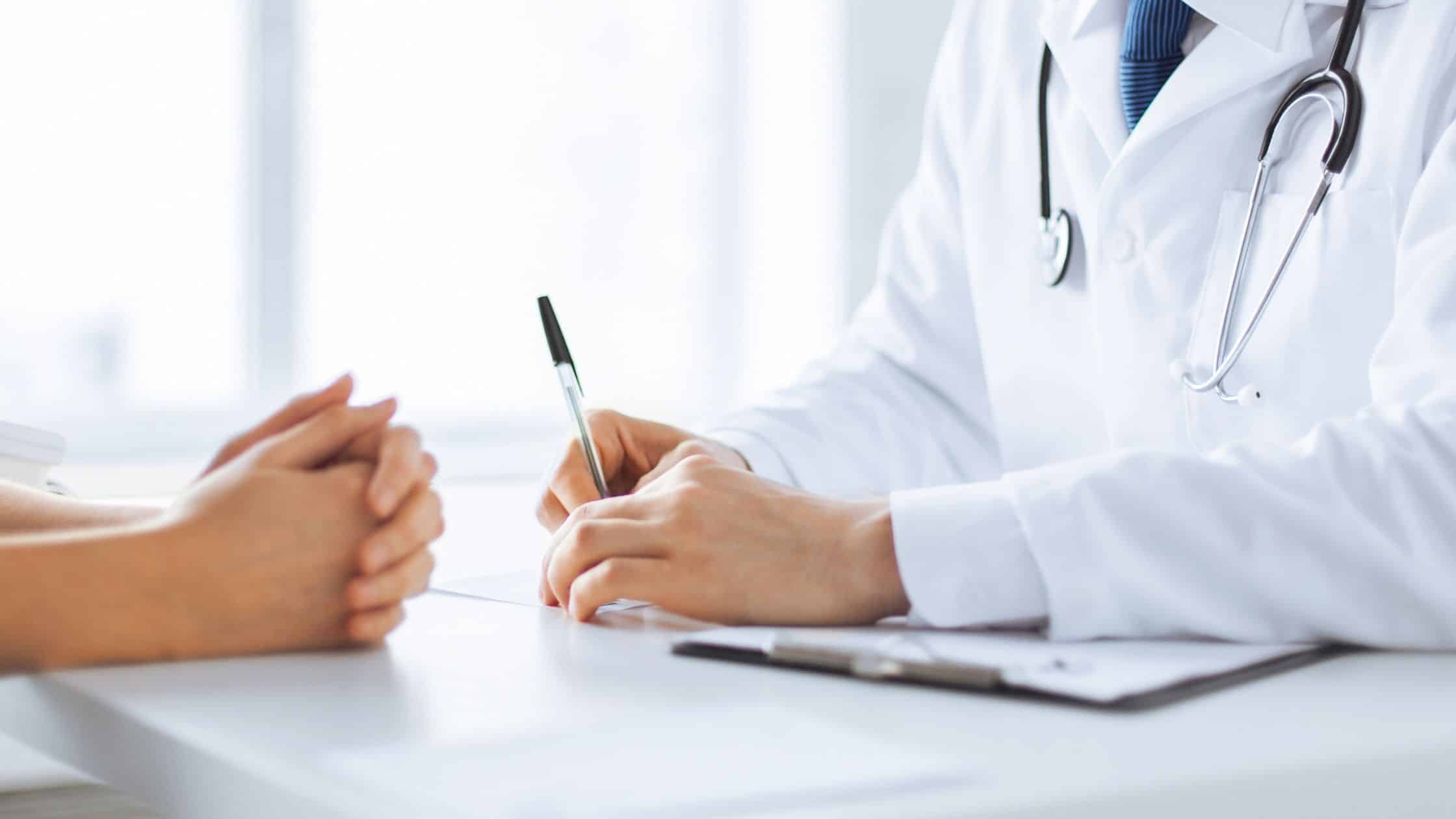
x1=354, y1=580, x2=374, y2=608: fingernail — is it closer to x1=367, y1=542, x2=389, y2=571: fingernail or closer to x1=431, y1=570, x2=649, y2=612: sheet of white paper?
x1=367, y1=542, x2=389, y2=571: fingernail

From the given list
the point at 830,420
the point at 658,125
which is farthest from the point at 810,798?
the point at 658,125

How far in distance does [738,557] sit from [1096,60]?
62 cm

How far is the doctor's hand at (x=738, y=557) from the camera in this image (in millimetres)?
742

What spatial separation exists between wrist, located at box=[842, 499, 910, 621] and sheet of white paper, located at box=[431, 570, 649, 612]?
0.45 ft

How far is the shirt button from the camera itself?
1080 mm

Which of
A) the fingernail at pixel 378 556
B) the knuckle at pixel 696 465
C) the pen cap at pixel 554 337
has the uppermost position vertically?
the pen cap at pixel 554 337

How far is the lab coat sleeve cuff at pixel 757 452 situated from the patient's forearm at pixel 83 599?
1.88ft

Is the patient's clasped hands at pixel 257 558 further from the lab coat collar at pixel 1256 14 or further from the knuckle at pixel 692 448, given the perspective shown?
the lab coat collar at pixel 1256 14

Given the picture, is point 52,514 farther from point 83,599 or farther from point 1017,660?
point 1017,660

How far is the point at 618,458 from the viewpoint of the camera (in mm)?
1075

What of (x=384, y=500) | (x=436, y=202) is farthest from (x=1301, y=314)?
(x=436, y=202)

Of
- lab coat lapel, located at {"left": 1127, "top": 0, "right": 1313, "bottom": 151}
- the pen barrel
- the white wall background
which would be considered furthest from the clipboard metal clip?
the white wall background

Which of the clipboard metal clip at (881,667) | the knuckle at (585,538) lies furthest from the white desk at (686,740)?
the knuckle at (585,538)

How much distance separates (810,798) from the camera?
0.38 m
